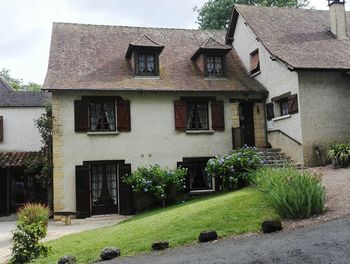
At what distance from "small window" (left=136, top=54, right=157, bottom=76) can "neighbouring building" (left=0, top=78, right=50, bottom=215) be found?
541cm

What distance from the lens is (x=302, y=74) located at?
1535 cm

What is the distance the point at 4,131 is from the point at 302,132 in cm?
1455

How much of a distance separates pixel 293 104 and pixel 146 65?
6575 millimetres

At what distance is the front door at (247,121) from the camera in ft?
58.8

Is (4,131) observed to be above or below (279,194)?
above

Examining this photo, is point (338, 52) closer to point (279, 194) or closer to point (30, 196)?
point (279, 194)

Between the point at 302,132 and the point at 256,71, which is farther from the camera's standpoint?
the point at 256,71

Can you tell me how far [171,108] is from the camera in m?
16.9

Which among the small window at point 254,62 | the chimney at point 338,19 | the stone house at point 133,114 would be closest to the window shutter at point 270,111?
the stone house at point 133,114

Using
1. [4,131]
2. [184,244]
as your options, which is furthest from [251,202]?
[4,131]

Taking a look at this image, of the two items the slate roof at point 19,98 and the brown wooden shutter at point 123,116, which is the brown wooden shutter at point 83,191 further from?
the slate roof at point 19,98

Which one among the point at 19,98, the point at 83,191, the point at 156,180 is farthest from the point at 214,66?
the point at 19,98

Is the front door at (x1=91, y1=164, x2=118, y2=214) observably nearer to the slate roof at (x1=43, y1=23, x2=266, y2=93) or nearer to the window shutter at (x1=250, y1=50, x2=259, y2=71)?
the slate roof at (x1=43, y1=23, x2=266, y2=93)

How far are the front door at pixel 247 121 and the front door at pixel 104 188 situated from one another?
604 centimetres
